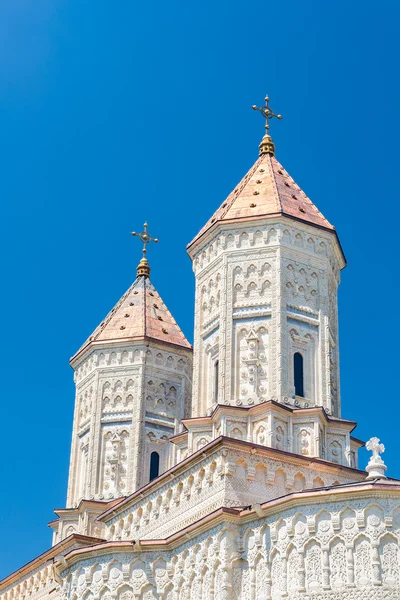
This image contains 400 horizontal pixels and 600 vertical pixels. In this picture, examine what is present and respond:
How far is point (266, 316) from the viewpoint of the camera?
97.7 feet

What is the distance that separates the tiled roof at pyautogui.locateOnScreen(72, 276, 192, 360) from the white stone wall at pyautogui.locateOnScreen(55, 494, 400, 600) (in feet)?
38.6

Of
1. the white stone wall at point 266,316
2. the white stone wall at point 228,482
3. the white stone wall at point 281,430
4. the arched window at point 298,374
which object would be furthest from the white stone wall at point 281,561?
the arched window at point 298,374

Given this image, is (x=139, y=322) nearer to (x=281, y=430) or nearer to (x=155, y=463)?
(x=155, y=463)

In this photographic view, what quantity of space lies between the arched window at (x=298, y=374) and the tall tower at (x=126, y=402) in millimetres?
7866

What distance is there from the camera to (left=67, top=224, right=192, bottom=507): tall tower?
35688 mm

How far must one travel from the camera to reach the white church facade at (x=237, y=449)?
23047 mm

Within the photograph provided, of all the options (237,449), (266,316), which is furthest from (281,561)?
(266,316)

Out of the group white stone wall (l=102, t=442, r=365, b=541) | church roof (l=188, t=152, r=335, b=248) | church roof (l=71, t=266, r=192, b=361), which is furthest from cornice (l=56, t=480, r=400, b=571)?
church roof (l=71, t=266, r=192, b=361)

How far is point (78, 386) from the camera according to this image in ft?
126

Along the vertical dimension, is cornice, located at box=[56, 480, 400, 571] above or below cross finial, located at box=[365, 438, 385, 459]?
below

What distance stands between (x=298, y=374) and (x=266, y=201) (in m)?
5.24

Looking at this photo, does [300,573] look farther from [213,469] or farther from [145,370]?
[145,370]

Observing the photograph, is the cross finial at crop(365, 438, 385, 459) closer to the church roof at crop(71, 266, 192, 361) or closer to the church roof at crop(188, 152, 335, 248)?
the church roof at crop(188, 152, 335, 248)

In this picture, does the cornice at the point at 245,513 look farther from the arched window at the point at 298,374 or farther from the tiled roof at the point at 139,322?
the tiled roof at the point at 139,322
